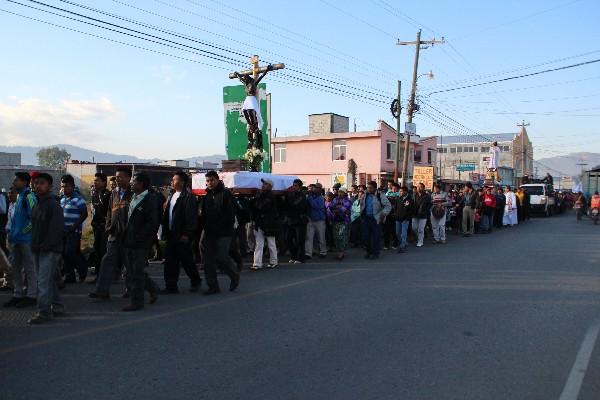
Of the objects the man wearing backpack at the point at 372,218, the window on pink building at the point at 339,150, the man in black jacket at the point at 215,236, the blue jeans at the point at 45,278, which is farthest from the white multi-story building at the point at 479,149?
the blue jeans at the point at 45,278

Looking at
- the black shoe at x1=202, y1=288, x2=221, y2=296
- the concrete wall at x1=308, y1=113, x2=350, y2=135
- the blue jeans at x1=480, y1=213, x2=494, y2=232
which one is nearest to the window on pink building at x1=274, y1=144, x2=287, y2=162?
the concrete wall at x1=308, y1=113, x2=350, y2=135

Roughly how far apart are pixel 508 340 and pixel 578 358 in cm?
76

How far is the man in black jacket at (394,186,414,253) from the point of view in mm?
15297

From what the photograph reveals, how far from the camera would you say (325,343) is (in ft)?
19.8

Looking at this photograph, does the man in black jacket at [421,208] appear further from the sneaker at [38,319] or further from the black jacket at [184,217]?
the sneaker at [38,319]

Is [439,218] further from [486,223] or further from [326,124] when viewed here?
[326,124]

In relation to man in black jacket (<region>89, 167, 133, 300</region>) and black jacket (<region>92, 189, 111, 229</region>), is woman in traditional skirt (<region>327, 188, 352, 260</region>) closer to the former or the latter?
black jacket (<region>92, 189, 111, 229</region>)

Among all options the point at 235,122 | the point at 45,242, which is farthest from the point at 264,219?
the point at 235,122

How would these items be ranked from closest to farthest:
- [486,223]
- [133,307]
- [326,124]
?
[133,307] < [486,223] < [326,124]

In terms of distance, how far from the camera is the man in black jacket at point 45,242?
22.5ft

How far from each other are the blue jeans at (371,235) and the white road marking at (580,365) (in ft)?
21.9

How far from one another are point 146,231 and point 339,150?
3892 centimetres

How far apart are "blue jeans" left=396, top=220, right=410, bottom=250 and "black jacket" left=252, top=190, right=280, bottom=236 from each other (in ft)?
16.9

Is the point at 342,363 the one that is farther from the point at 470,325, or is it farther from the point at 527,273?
the point at 527,273
